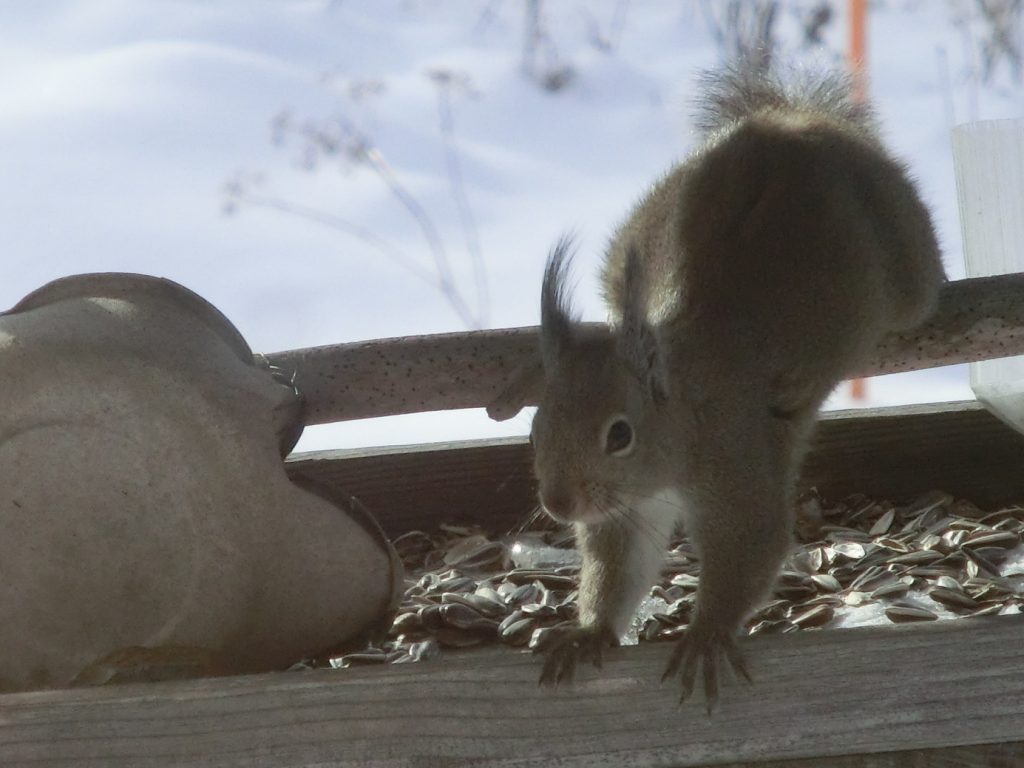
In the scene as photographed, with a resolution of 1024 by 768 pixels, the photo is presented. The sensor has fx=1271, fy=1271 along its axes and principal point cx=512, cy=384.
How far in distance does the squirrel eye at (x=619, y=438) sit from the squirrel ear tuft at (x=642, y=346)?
2.1 inches

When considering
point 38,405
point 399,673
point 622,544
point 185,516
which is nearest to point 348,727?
point 399,673

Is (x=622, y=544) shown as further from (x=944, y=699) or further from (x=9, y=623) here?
(x=9, y=623)

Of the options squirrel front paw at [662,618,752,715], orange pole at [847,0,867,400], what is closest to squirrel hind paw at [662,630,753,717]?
squirrel front paw at [662,618,752,715]

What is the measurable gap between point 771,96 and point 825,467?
599 millimetres

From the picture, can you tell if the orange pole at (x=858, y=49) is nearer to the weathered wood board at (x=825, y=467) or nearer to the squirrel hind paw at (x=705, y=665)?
the weathered wood board at (x=825, y=467)

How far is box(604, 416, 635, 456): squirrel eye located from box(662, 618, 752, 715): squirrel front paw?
1.10 ft

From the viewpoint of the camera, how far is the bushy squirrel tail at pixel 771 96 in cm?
201

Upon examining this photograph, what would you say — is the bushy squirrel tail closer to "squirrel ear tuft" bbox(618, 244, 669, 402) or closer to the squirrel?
the squirrel

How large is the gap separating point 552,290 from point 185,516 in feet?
1.44

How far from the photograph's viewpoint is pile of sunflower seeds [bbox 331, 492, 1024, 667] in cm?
148

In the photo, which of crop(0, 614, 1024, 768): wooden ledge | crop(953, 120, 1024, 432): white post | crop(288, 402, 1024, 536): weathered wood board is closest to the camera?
crop(0, 614, 1024, 768): wooden ledge

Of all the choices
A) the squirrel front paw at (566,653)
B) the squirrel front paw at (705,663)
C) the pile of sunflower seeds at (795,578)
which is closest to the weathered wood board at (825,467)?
the pile of sunflower seeds at (795,578)

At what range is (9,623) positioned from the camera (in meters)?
1.27

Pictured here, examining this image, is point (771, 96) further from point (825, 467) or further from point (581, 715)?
point (581, 715)
